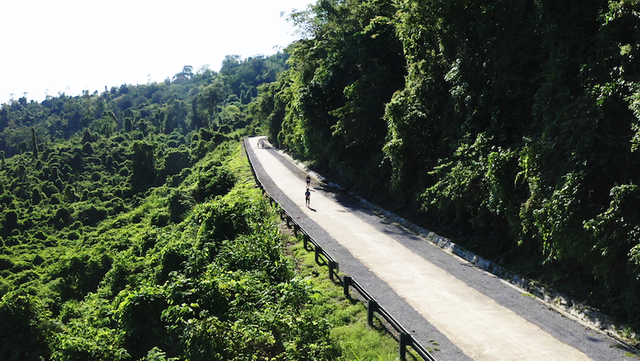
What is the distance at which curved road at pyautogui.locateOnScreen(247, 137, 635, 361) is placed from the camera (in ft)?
32.8

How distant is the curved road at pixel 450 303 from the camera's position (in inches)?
393

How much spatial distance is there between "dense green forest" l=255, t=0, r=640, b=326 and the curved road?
114cm

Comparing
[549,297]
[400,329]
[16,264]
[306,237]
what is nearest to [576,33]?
[549,297]

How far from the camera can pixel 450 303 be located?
1239 centimetres

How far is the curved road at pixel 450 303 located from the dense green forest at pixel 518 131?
1.14m

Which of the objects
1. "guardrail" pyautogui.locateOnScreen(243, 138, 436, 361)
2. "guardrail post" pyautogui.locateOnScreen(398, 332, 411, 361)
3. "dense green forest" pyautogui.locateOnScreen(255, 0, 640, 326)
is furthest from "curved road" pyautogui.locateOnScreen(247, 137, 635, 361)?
"dense green forest" pyautogui.locateOnScreen(255, 0, 640, 326)

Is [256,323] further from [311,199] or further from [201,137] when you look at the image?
[201,137]

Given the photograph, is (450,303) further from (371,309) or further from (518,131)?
(518,131)

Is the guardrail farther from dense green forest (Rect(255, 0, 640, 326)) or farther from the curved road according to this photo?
dense green forest (Rect(255, 0, 640, 326))

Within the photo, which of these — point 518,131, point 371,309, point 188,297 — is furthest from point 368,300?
point 518,131

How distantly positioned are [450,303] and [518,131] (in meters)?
7.19

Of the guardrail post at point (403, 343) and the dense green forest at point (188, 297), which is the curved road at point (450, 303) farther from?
the dense green forest at point (188, 297)

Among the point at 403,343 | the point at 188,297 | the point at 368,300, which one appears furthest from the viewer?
the point at 368,300

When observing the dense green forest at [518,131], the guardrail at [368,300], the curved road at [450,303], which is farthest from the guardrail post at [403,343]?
the dense green forest at [518,131]
